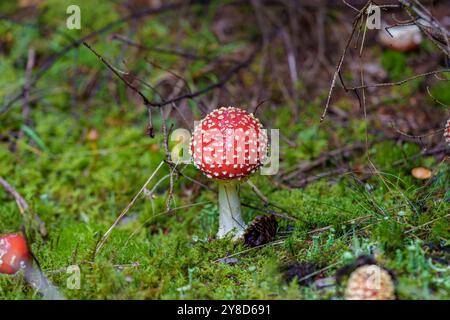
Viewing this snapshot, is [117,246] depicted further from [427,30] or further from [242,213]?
[427,30]

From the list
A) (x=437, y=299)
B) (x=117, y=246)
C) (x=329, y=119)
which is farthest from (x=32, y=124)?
(x=437, y=299)

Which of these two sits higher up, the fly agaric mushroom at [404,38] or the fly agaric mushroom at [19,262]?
the fly agaric mushroom at [404,38]

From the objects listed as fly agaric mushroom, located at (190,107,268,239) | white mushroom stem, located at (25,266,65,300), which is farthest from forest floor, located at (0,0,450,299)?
fly agaric mushroom, located at (190,107,268,239)

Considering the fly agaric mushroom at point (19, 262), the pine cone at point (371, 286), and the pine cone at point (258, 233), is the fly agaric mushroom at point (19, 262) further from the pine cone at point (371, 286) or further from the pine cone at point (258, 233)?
the pine cone at point (371, 286)

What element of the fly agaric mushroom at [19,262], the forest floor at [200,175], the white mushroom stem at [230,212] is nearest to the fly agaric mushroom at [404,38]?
the forest floor at [200,175]

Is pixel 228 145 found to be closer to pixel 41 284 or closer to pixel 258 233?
pixel 258 233
